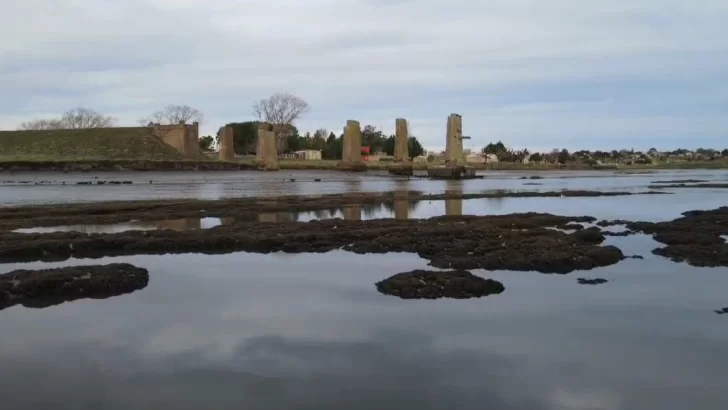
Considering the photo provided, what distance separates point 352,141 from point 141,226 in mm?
52306

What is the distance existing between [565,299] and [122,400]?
19.3ft

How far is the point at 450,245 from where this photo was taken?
1264 cm

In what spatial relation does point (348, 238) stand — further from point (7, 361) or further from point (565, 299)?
point (7, 361)

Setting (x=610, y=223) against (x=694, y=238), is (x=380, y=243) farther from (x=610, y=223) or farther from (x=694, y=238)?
(x=610, y=223)

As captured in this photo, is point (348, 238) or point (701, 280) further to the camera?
point (348, 238)

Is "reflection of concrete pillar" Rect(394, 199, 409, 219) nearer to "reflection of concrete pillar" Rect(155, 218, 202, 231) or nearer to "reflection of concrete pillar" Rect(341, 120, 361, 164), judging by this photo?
"reflection of concrete pillar" Rect(155, 218, 202, 231)

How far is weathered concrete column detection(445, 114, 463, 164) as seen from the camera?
194 ft

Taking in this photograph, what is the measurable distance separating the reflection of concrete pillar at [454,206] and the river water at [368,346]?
11580 millimetres

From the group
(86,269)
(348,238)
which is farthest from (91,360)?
(348,238)

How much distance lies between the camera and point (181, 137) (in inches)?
2938

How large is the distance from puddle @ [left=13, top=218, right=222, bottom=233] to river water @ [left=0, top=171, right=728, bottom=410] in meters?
7.03

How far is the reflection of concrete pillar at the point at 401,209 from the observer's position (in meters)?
20.5

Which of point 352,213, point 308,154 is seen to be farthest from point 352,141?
point 352,213

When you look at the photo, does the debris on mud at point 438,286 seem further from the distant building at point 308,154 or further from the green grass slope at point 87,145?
the distant building at point 308,154
